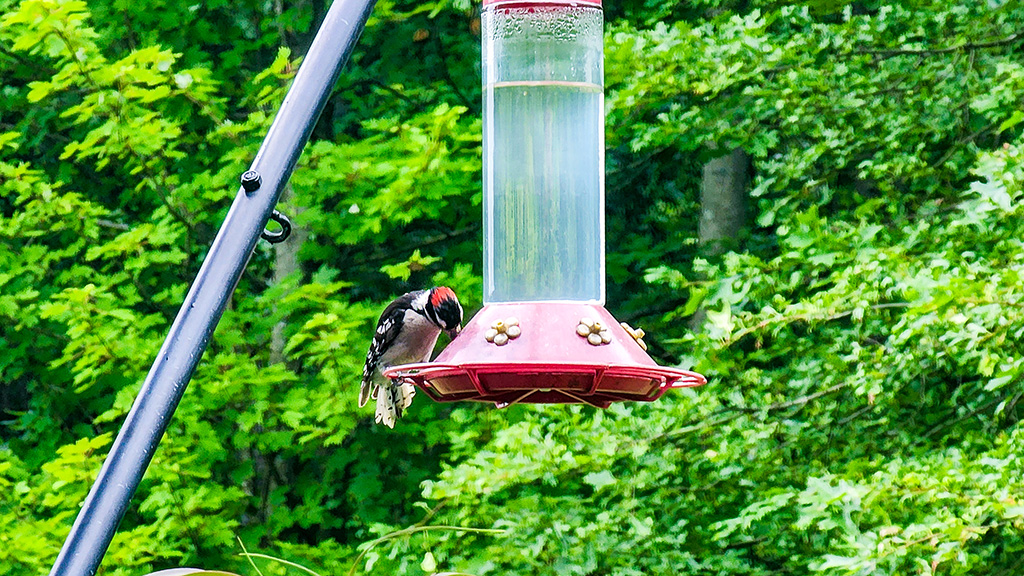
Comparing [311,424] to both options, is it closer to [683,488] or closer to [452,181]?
[452,181]

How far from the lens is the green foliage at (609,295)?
235 inches

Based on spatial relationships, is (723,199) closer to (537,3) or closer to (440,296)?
(440,296)

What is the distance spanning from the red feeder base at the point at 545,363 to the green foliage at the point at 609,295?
262 cm

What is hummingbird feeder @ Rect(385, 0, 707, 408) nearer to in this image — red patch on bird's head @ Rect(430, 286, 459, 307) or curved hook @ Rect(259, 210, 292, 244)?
red patch on bird's head @ Rect(430, 286, 459, 307)

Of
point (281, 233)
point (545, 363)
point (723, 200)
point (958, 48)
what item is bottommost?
point (723, 200)

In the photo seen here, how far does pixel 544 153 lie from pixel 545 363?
2.46 ft

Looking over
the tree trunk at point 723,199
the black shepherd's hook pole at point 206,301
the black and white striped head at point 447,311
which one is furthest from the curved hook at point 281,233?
the tree trunk at point 723,199

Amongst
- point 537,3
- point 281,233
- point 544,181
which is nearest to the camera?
point 281,233

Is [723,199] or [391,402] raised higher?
[391,402]

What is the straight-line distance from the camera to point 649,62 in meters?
6.96

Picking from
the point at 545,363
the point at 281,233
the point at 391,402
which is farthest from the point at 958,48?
the point at 281,233

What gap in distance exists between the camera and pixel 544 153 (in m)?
3.07

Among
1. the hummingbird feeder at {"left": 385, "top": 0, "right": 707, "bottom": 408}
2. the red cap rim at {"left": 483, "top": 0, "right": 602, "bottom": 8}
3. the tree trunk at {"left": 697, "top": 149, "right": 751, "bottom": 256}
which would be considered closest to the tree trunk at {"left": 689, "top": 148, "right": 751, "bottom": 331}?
the tree trunk at {"left": 697, "top": 149, "right": 751, "bottom": 256}

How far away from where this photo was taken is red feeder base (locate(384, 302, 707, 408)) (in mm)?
2455
